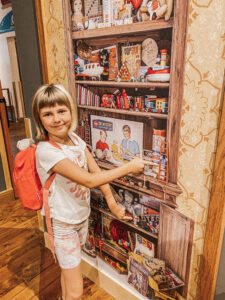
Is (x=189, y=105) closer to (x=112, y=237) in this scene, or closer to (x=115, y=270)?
(x=112, y=237)

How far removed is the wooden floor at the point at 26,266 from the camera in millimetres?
1885

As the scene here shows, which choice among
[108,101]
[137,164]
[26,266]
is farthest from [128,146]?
[26,266]

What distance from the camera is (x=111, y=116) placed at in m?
1.52

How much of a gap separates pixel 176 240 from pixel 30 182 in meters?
0.91

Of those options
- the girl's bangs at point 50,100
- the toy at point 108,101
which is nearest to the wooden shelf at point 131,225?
the toy at point 108,101

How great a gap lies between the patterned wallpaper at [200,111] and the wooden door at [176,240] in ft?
0.11

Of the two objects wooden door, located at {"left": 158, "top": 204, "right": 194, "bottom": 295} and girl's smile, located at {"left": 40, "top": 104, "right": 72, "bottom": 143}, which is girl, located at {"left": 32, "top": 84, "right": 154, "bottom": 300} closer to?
girl's smile, located at {"left": 40, "top": 104, "right": 72, "bottom": 143}

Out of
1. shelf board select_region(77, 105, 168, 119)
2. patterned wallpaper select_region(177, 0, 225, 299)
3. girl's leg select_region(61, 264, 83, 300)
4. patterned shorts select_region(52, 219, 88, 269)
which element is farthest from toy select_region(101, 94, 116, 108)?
girl's leg select_region(61, 264, 83, 300)

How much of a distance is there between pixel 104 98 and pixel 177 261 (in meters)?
1.07

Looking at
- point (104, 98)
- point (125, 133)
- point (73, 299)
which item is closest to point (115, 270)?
point (73, 299)

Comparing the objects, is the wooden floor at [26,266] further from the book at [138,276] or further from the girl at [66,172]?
the girl at [66,172]

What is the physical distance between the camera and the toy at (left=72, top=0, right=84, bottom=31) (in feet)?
4.72

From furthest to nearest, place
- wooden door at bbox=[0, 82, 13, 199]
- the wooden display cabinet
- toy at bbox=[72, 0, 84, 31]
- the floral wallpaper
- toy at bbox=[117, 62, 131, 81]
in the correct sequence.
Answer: wooden door at bbox=[0, 82, 13, 199]
the floral wallpaper
toy at bbox=[72, 0, 84, 31]
toy at bbox=[117, 62, 131, 81]
the wooden display cabinet

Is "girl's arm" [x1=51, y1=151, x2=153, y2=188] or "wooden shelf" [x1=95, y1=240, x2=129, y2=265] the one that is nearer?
"girl's arm" [x1=51, y1=151, x2=153, y2=188]
